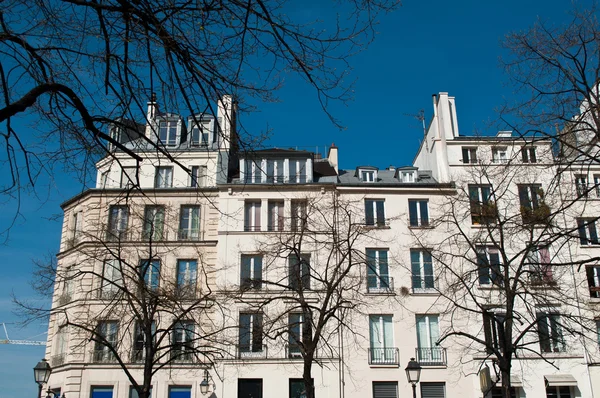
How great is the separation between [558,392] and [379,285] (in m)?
10.3

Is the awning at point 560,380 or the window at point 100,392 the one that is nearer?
the awning at point 560,380

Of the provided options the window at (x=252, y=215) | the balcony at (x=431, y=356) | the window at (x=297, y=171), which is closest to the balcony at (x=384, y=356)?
the balcony at (x=431, y=356)

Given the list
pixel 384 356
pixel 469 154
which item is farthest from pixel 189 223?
pixel 469 154

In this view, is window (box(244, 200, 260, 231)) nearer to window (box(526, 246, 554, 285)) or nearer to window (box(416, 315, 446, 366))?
window (box(416, 315, 446, 366))

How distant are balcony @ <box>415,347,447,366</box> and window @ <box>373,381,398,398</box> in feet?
5.88

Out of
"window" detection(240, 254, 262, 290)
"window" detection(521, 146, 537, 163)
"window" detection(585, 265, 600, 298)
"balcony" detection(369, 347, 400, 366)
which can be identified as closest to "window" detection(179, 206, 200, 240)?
"window" detection(240, 254, 262, 290)

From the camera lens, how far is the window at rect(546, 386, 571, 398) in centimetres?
3116

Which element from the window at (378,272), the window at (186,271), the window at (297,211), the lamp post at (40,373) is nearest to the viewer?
the lamp post at (40,373)

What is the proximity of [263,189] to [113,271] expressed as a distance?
30.2 feet

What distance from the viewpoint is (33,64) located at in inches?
278

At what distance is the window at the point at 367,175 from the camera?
37062mm

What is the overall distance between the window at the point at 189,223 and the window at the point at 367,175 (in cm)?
989

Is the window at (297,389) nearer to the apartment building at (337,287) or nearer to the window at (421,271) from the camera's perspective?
the apartment building at (337,287)

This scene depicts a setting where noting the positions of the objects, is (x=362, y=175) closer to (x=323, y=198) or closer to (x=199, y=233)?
(x=323, y=198)
